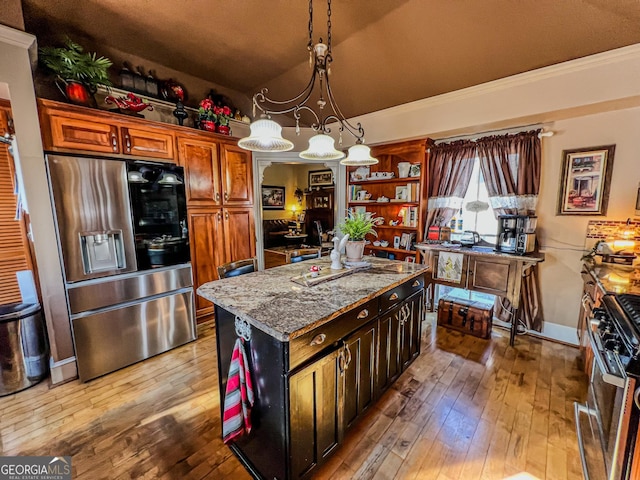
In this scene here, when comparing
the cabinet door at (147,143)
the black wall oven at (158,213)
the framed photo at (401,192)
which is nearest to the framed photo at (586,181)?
the framed photo at (401,192)

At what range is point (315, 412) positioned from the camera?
1.32m

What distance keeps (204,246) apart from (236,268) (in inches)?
43.7

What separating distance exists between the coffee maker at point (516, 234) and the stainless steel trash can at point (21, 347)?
14.3 feet

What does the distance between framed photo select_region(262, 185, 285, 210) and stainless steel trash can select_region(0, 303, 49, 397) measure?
525 centimetres

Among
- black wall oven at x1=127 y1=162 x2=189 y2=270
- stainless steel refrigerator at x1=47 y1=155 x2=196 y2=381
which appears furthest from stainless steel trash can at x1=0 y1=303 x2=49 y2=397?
black wall oven at x1=127 y1=162 x2=189 y2=270

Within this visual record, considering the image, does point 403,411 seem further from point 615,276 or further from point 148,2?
point 148,2

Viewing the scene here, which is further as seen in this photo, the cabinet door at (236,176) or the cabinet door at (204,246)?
the cabinet door at (236,176)

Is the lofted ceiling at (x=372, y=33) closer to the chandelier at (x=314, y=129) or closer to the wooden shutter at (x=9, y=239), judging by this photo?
the chandelier at (x=314, y=129)

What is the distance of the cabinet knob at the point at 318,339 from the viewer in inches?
49.8

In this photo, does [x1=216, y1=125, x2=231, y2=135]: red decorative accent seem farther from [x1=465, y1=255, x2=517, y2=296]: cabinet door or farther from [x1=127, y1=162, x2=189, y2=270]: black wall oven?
[x1=465, y1=255, x2=517, y2=296]: cabinet door

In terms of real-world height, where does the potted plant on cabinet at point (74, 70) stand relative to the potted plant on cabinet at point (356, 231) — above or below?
above

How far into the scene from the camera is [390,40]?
250cm

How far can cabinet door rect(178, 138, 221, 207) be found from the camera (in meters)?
2.83

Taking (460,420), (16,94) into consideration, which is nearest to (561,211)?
(460,420)
